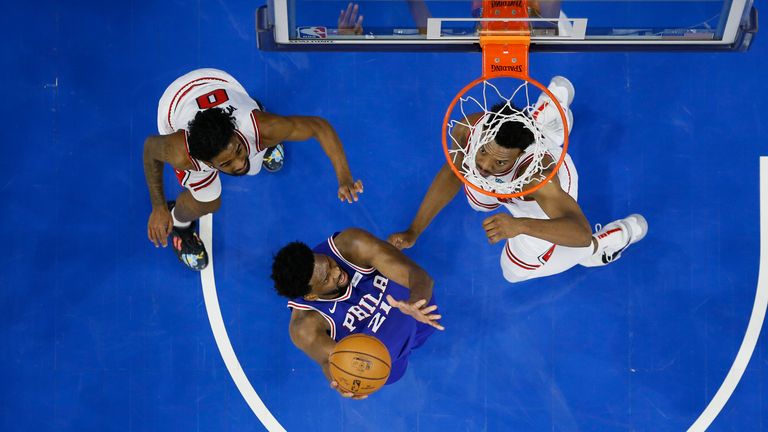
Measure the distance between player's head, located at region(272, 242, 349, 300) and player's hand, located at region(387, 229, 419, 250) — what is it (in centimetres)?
81

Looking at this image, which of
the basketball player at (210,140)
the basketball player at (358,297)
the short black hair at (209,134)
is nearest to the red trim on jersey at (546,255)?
the basketball player at (358,297)

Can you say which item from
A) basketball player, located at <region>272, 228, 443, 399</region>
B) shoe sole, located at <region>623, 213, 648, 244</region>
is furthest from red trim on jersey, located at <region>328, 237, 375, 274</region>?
shoe sole, located at <region>623, 213, 648, 244</region>

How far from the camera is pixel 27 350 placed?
5.57 m

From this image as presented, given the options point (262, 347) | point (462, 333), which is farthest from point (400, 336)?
point (262, 347)

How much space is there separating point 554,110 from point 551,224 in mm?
1280

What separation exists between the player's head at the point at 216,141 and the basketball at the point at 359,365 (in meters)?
1.31

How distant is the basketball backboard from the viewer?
4125 mm

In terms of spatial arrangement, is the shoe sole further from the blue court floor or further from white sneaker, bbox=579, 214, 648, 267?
the blue court floor

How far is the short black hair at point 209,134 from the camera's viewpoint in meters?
4.29

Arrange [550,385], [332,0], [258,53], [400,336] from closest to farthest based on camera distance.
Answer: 1. [332,0]
2. [400,336]
3. [550,385]
4. [258,53]

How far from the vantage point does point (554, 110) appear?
16.8 feet

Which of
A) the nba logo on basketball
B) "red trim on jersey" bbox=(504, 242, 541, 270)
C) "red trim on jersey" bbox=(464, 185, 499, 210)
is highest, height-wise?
the nba logo on basketball

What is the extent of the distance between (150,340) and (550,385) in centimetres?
303

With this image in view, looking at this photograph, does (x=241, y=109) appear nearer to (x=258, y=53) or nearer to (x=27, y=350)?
(x=258, y=53)
